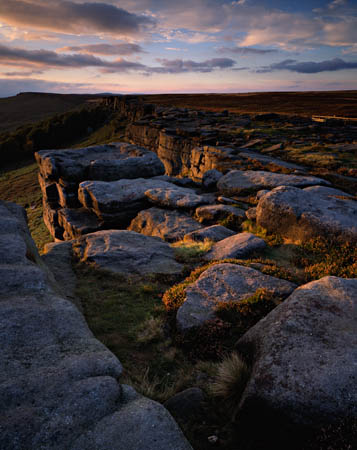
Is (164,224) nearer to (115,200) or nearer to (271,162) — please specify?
(115,200)

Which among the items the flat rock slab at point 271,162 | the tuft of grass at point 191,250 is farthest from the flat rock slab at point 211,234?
the flat rock slab at point 271,162

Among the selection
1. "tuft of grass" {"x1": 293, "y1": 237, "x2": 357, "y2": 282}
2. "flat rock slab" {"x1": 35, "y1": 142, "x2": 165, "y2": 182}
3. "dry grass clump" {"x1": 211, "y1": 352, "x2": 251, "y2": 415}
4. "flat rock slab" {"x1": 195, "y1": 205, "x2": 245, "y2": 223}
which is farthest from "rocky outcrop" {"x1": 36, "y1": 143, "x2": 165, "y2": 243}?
"dry grass clump" {"x1": 211, "y1": 352, "x2": 251, "y2": 415}

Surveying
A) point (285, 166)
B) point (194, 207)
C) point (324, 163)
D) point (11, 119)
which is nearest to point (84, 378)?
point (194, 207)

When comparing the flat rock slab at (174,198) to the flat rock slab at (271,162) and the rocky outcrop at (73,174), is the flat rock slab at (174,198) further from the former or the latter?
the flat rock slab at (271,162)

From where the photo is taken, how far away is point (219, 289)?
8531mm

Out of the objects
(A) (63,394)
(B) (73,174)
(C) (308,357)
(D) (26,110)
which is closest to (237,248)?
(C) (308,357)

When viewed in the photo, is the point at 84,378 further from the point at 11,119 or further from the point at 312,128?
the point at 11,119

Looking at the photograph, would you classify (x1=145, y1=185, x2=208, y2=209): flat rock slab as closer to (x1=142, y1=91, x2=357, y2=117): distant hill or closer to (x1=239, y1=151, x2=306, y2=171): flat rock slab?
(x1=239, y1=151, x2=306, y2=171): flat rock slab

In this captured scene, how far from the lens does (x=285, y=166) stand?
2327cm

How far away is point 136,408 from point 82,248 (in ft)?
33.7

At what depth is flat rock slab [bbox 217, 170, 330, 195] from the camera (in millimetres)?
17281

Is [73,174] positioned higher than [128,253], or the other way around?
[73,174]

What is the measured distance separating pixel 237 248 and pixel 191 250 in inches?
85.2

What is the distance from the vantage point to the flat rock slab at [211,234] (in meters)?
13.5
